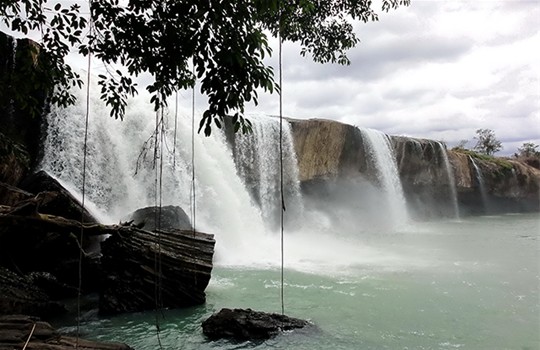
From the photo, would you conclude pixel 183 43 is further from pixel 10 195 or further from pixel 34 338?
pixel 10 195

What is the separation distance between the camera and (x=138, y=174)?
43.4 feet

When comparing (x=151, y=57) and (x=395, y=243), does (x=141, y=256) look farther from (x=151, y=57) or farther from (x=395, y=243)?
(x=395, y=243)

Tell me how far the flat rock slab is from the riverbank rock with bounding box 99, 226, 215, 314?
1112 millimetres

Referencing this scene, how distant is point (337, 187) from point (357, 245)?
6966 millimetres

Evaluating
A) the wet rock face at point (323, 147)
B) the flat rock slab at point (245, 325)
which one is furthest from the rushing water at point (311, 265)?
the wet rock face at point (323, 147)

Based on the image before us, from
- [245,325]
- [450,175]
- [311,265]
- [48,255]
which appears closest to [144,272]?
[245,325]

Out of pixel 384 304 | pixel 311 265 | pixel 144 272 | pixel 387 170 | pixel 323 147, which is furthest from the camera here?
pixel 387 170

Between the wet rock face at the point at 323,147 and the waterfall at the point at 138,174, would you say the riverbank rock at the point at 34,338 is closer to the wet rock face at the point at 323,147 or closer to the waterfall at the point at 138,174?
the waterfall at the point at 138,174

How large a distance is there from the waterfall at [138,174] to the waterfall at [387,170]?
8814 millimetres

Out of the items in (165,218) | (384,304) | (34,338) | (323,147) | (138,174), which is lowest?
(384,304)

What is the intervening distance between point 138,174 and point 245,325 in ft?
27.7

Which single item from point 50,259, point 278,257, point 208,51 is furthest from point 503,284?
point 50,259

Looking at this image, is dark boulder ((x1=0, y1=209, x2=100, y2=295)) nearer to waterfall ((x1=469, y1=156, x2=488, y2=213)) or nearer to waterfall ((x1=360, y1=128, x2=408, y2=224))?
waterfall ((x1=360, y1=128, x2=408, y2=224))

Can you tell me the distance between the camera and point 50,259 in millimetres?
8039
